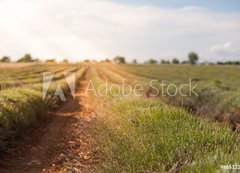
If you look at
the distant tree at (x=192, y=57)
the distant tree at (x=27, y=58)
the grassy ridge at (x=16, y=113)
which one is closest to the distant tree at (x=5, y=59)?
the distant tree at (x=27, y=58)

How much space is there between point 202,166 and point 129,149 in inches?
72.6

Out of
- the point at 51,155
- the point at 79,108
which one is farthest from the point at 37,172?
the point at 79,108

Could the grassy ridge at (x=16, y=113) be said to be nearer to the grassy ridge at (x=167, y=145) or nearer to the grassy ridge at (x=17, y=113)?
the grassy ridge at (x=17, y=113)

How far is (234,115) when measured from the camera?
44.2 feet

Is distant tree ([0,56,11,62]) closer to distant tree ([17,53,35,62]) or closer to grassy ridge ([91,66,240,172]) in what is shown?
distant tree ([17,53,35,62])

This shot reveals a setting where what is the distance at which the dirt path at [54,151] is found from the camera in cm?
781

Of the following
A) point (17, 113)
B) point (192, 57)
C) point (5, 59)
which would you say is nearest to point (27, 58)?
point (5, 59)

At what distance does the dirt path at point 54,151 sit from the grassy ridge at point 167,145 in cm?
54

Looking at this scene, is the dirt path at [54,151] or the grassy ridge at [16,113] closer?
the dirt path at [54,151]

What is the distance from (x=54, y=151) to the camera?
30.4 feet

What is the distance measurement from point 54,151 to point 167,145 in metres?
4.25

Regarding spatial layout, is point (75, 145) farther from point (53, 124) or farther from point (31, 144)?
point (53, 124)

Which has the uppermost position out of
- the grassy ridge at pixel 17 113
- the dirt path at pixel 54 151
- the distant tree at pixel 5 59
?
the distant tree at pixel 5 59

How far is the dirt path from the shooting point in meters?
7.81
